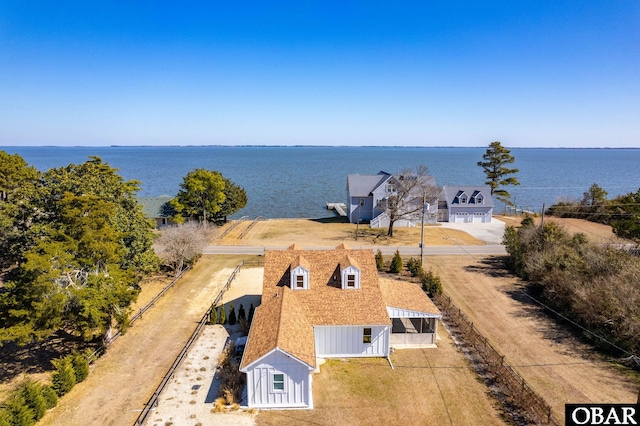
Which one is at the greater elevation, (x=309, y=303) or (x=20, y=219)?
(x=20, y=219)

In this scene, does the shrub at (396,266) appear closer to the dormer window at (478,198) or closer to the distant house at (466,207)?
the distant house at (466,207)

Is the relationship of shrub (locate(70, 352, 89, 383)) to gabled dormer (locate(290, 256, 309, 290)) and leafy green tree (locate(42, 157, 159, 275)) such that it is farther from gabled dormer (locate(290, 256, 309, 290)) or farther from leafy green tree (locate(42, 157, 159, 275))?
gabled dormer (locate(290, 256, 309, 290))

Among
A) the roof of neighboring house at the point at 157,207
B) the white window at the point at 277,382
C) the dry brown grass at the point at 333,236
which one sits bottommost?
the white window at the point at 277,382

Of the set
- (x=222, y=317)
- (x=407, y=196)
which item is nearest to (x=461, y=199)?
(x=407, y=196)

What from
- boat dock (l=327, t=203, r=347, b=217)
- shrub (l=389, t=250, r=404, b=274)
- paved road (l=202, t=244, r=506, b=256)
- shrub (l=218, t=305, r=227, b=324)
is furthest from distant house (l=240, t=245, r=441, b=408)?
boat dock (l=327, t=203, r=347, b=217)

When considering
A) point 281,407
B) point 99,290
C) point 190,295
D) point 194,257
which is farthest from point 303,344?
point 194,257

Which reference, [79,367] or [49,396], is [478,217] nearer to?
[79,367]

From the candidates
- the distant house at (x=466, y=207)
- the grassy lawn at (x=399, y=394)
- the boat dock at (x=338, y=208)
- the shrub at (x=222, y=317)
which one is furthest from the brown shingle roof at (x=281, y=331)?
the boat dock at (x=338, y=208)
